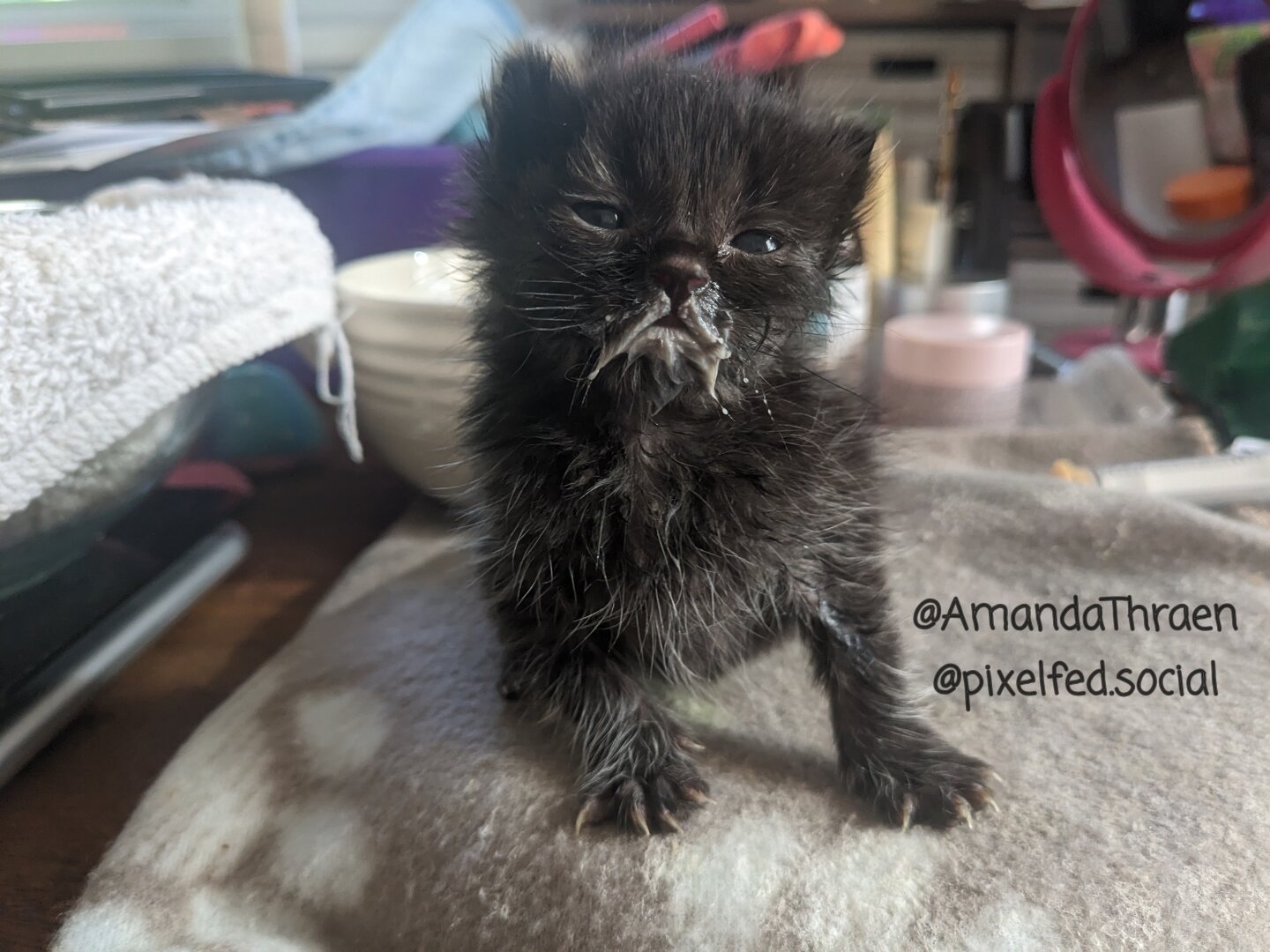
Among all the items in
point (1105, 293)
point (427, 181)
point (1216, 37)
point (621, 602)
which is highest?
point (1216, 37)

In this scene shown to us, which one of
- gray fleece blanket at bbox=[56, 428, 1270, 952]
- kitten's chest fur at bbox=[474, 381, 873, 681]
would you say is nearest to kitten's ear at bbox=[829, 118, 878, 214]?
kitten's chest fur at bbox=[474, 381, 873, 681]

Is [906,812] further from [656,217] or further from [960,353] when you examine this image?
[960,353]

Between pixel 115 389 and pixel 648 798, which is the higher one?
pixel 115 389

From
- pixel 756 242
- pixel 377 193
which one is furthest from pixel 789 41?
pixel 756 242

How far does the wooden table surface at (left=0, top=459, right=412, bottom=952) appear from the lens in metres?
0.41

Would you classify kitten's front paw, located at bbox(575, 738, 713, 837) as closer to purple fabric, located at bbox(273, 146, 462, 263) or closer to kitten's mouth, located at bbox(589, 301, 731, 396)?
kitten's mouth, located at bbox(589, 301, 731, 396)

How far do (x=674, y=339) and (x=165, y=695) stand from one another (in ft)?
1.46

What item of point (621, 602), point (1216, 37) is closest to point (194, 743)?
point (621, 602)

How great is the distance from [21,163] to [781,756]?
0.74m

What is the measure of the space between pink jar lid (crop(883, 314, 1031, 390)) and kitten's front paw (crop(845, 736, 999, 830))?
587mm

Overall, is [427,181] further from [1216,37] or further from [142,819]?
[1216,37]

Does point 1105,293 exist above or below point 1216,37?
below

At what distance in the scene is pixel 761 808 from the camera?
40 cm

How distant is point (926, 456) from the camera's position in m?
0.84
